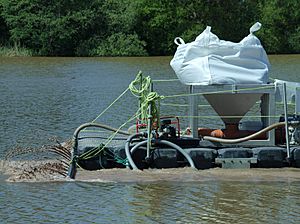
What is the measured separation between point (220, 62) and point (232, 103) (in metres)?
0.79

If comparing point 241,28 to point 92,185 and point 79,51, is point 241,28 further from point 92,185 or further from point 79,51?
point 92,185

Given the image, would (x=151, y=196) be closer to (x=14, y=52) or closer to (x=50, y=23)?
(x=14, y=52)

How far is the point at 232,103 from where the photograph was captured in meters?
14.0

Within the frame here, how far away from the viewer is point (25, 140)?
57.4ft

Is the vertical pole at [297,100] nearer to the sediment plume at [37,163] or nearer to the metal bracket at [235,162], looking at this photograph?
the metal bracket at [235,162]

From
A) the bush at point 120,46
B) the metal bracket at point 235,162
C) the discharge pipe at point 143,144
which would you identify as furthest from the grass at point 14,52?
the metal bracket at point 235,162

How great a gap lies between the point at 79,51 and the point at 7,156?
1945 inches

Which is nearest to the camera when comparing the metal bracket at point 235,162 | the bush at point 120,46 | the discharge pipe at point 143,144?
the discharge pipe at point 143,144

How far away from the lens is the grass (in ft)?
196

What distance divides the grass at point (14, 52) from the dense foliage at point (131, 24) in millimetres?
1006

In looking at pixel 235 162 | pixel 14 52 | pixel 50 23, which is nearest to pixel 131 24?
pixel 50 23

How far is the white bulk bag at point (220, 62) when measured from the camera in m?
13.7

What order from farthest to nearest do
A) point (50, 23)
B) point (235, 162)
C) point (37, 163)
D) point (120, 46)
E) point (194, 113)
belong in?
1. point (50, 23)
2. point (120, 46)
3. point (37, 163)
4. point (194, 113)
5. point (235, 162)

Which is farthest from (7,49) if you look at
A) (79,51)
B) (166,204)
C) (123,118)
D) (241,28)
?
(166,204)
